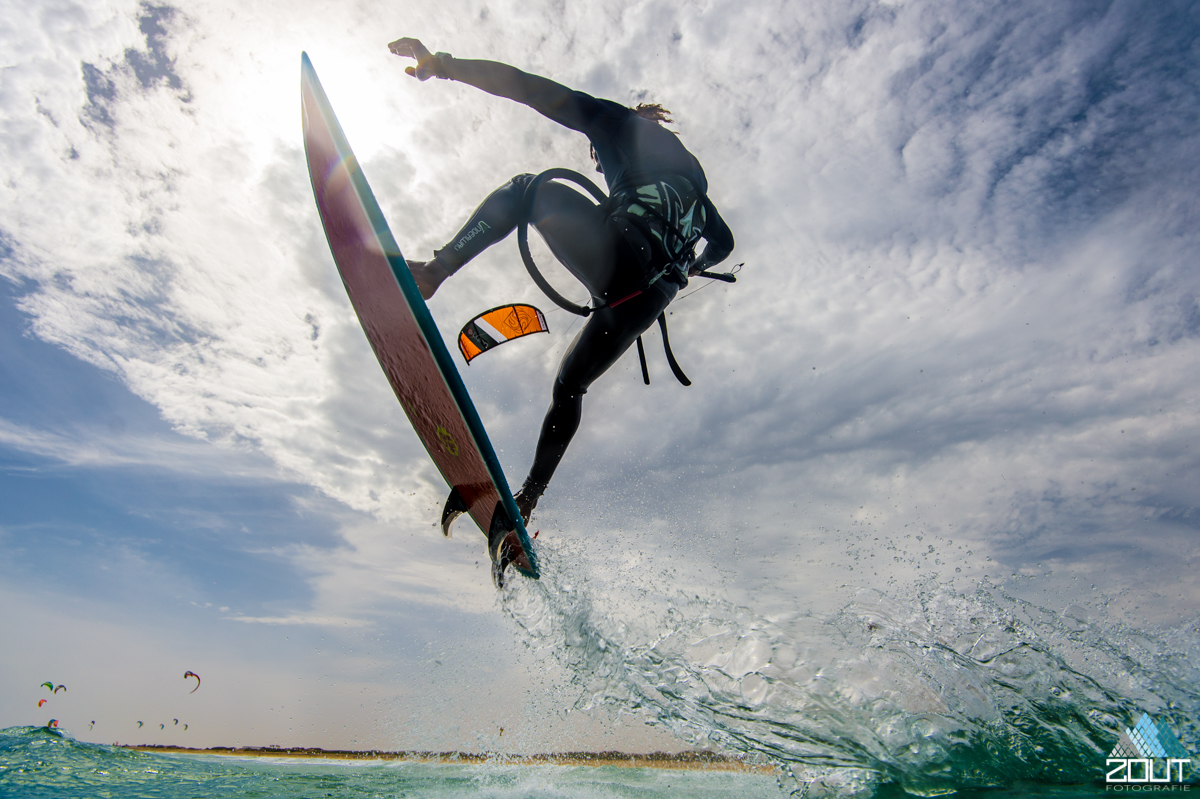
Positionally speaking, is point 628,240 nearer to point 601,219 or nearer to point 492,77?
point 601,219

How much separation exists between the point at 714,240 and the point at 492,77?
190cm

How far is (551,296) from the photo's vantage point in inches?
109

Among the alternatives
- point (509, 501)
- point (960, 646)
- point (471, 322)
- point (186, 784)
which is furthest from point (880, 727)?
point (186, 784)

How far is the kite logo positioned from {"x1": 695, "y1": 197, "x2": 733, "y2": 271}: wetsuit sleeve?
5300 mm

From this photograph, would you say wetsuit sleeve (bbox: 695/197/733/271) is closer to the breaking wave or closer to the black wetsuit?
the black wetsuit

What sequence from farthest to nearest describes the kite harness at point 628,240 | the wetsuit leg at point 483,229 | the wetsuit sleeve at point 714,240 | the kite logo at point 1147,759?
the kite logo at point 1147,759 < the wetsuit sleeve at point 714,240 < the wetsuit leg at point 483,229 < the kite harness at point 628,240

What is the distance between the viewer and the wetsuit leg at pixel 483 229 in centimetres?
271

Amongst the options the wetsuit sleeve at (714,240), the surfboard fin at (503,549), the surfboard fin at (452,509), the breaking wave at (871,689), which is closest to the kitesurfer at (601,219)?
the wetsuit sleeve at (714,240)

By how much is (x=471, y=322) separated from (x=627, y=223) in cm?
112

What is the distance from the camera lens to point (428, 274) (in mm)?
2730

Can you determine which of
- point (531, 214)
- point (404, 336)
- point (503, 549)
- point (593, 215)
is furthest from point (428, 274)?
point (503, 549)

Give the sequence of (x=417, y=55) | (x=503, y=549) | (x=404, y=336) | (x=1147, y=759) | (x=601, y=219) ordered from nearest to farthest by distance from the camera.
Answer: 1. (x=417, y=55)
2. (x=601, y=219)
3. (x=404, y=336)
4. (x=503, y=549)
5. (x=1147, y=759)

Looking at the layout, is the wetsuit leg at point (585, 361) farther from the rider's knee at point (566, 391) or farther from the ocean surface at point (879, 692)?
the ocean surface at point (879, 692)

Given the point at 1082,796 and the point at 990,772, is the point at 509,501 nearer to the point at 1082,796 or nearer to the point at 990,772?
the point at 990,772
